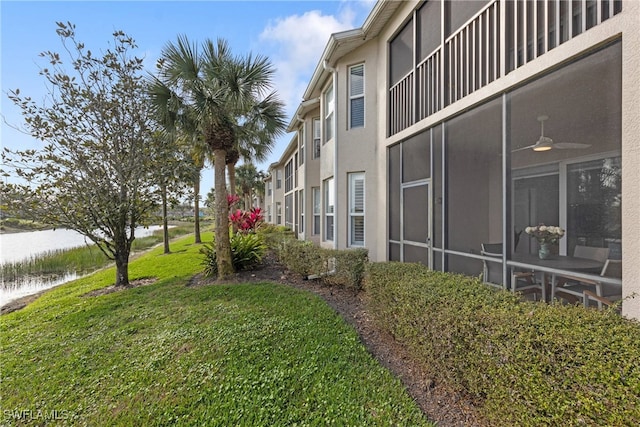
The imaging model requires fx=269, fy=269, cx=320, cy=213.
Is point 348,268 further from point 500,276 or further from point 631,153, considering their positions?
point 631,153

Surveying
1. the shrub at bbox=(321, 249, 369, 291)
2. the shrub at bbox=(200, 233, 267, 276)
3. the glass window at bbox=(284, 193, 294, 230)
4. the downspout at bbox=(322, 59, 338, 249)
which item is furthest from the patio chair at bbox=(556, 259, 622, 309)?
the glass window at bbox=(284, 193, 294, 230)

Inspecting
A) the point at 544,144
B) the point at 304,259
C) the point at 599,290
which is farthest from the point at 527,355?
the point at 304,259

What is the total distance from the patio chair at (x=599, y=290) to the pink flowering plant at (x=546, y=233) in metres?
0.54

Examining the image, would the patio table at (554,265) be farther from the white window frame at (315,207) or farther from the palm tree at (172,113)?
the white window frame at (315,207)

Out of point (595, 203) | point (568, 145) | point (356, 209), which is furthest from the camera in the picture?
point (356, 209)

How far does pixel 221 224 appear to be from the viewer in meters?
7.91

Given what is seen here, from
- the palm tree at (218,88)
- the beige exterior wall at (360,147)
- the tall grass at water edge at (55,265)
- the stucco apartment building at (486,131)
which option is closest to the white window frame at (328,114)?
the stucco apartment building at (486,131)

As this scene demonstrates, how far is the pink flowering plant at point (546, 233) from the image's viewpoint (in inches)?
134

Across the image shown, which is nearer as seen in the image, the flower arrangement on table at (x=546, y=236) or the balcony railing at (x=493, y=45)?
the balcony railing at (x=493, y=45)

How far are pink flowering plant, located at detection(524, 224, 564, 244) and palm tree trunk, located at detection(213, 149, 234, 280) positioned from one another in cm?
708

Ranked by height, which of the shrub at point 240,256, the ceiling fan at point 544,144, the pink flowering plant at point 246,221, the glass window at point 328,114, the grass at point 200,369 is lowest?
the grass at point 200,369

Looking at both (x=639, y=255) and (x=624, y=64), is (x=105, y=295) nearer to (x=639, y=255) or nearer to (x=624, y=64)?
(x=639, y=255)

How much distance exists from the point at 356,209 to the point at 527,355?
246 inches

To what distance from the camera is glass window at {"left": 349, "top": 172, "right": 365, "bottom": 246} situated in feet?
26.4
